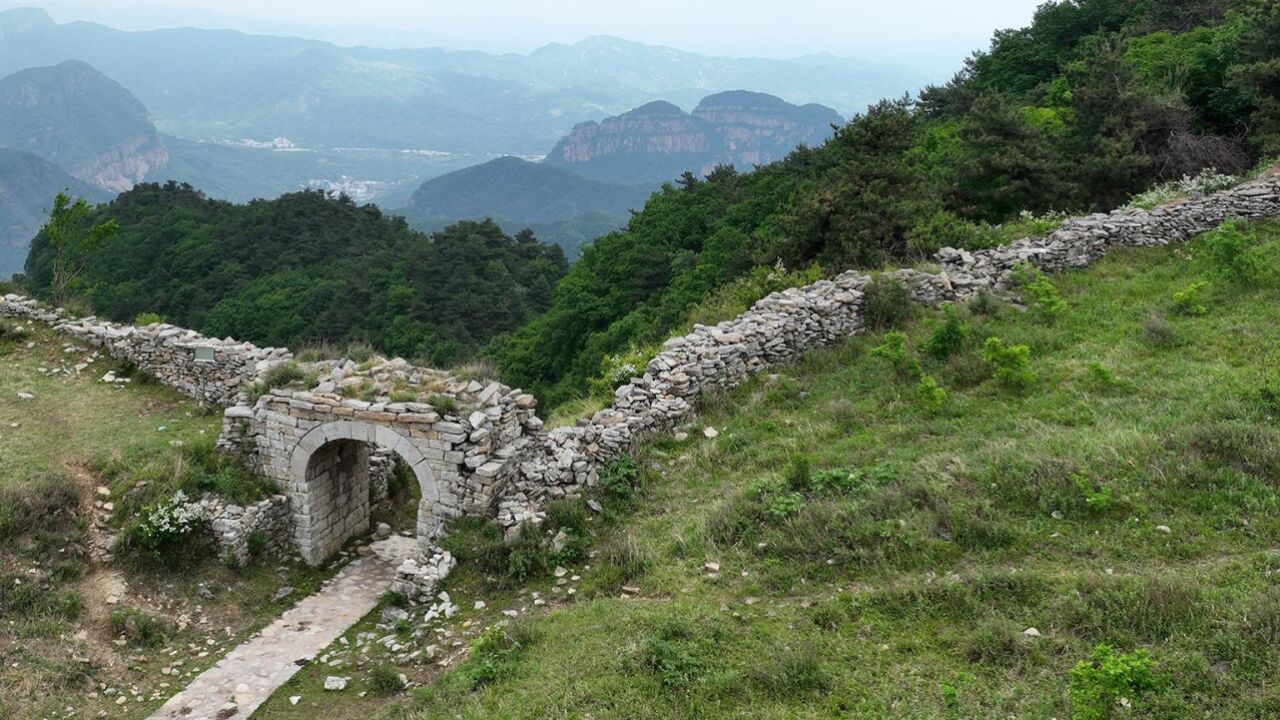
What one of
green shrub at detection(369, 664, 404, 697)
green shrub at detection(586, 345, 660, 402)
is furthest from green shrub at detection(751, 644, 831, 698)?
green shrub at detection(586, 345, 660, 402)

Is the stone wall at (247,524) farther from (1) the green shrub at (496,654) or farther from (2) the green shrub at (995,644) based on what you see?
(2) the green shrub at (995,644)

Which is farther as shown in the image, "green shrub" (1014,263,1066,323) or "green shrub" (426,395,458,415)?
"green shrub" (1014,263,1066,323)

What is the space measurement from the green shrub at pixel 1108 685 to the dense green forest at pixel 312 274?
115 feet

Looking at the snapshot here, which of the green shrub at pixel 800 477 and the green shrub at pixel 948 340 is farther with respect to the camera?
the green shrub at pixel 948 340

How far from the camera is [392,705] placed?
7359mm

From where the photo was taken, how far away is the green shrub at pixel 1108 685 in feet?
17.7

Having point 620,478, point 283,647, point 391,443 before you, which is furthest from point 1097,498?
point 283,647

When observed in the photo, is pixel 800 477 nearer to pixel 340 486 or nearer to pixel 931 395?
pixel 931 395

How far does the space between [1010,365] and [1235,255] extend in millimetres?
6064

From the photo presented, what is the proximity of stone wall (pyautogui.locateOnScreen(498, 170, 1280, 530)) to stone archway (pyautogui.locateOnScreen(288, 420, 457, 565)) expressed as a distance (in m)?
1.04

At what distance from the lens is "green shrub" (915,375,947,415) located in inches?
419

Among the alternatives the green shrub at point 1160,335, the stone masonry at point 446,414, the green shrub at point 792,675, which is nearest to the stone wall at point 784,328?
the stone masonry at point 446,414

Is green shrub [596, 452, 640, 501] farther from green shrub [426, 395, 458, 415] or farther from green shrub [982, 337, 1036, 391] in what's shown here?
green shrub [982, 337, 1036, 391]

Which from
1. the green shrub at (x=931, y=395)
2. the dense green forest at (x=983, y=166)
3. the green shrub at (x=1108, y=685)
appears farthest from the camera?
the dense green forest at (x=983, y=166)
